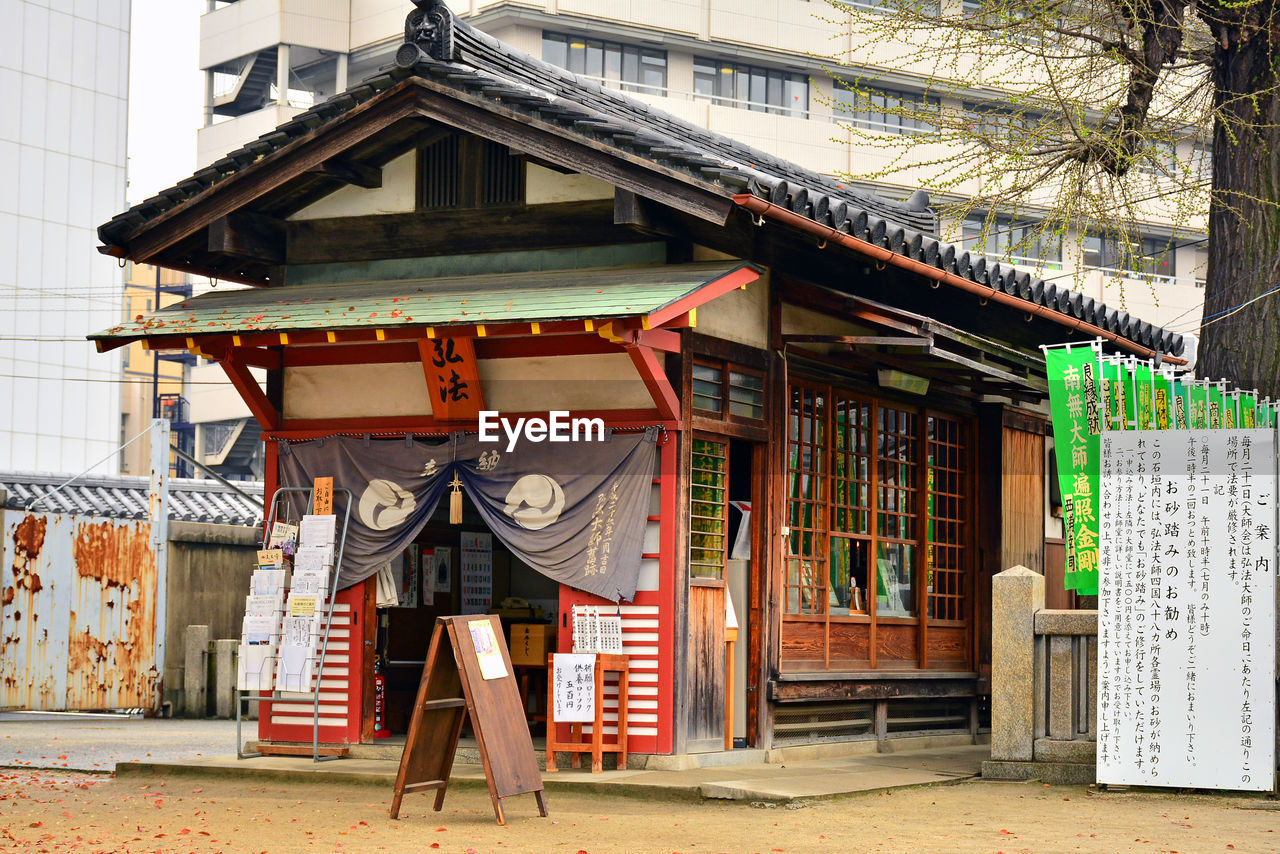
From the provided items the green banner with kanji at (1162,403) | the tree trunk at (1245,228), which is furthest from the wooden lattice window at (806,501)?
the tree trunk at (1245,228)

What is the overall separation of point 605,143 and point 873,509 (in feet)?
15.8

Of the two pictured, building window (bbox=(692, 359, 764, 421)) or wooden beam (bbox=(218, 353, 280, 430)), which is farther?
wooden beam (bbox=(218, 353, 280, 430))

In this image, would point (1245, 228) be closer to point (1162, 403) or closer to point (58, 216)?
point (1162, 403)

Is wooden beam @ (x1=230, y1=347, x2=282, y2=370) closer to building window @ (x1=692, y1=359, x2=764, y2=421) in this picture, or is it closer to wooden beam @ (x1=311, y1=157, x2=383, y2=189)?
wooden beam @ (x1=311, y1=157, x2=383, y2=189)

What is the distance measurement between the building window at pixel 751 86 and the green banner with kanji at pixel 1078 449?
31052mm

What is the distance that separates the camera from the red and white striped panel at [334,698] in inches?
490

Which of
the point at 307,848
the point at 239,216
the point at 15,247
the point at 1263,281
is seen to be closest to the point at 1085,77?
the point at 1263,281

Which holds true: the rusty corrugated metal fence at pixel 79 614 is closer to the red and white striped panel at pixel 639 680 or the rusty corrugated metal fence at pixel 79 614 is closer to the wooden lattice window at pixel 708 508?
the red and white striped panel at pixel 639 680

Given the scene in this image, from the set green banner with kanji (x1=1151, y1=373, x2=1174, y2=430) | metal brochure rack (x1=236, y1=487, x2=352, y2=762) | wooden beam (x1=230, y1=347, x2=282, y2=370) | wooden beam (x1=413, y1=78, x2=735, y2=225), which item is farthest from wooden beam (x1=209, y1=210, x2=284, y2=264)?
green banner with kanji (x1=1151, y1=373, x2=1174, y2=430)

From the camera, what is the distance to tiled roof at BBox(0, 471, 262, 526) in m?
21.6

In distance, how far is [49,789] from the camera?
437 inches

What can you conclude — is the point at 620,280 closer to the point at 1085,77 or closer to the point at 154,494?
the point at 1085,77

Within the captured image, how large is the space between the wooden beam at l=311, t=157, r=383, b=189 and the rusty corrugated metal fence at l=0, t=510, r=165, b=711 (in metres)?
8.74

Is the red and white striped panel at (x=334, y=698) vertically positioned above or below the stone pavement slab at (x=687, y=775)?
above
